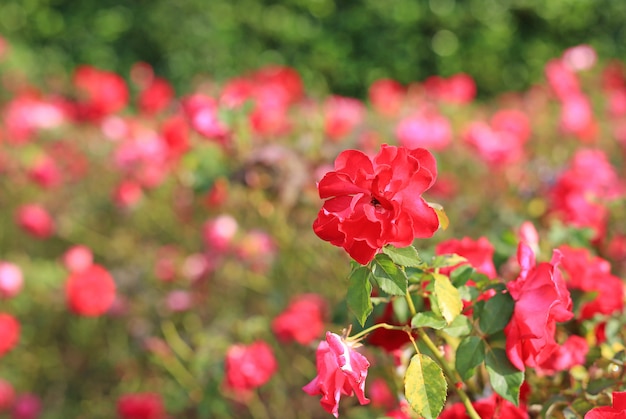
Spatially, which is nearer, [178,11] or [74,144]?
[74,144]

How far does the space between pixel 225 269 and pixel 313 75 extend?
3.15 meters

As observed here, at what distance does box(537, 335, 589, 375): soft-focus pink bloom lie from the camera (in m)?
1.02

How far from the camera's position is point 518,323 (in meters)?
0.90

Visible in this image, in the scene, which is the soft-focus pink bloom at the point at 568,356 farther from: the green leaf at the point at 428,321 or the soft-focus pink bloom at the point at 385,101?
the soft-focus pink bloom at the point at 385,101

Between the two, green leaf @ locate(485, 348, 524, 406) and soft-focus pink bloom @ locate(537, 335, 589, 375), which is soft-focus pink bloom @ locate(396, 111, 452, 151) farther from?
green leaf @ locate(485, 348, 524, 406)

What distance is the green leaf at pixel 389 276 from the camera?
0.83 metres

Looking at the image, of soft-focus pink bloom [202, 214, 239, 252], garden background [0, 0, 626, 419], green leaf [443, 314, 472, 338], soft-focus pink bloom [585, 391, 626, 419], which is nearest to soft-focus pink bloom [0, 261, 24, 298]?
garden background [0, 0, 626, 419]

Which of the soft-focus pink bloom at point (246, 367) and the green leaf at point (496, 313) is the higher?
the green leaf at point (496, 313)

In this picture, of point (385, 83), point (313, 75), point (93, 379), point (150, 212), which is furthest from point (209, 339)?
point (313, 75)

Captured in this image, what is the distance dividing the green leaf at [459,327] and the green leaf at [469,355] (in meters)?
0.01

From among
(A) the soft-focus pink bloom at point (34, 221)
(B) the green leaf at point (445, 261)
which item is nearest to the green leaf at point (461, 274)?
(B) the green leaf at point (445, 261)

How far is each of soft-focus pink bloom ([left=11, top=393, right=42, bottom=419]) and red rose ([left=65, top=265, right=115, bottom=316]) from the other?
1.30ft

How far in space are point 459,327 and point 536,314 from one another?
3.8 inches

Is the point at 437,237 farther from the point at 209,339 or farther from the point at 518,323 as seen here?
the point at 518,323
